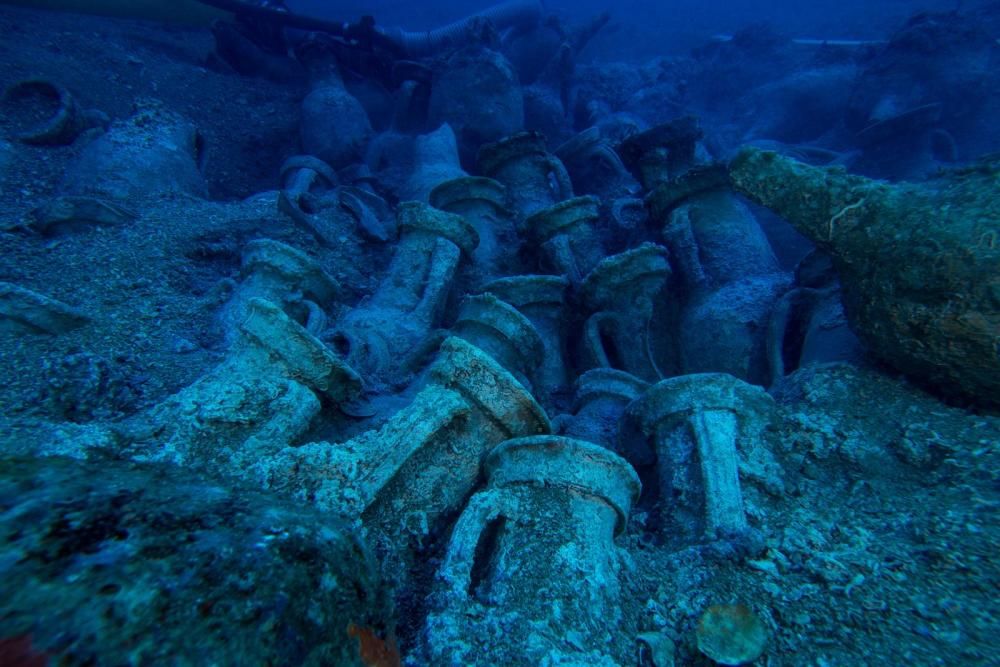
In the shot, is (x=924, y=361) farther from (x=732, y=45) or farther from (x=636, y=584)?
(x=732, y=45)

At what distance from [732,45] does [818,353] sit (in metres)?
14.8

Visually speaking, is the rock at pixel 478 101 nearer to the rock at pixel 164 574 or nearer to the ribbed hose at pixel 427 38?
the ribbed hose at pixel 427 38

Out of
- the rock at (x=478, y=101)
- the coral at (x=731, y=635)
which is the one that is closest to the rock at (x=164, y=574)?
the coral at (x=731, y=635)

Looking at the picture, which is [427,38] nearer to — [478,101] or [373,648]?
[478,101]

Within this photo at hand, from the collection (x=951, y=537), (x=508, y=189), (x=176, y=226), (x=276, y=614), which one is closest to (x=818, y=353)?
(x=951, y=537)

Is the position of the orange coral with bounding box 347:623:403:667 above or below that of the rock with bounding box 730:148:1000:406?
below

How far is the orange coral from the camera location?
0.98m

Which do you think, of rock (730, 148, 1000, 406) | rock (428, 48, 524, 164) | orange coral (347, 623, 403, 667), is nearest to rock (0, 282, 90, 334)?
orange coral (347, 623, 403, 667)

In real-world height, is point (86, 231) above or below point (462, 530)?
above

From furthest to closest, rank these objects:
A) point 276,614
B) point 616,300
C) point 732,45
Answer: point 732,45, point 616,300, point 276,614

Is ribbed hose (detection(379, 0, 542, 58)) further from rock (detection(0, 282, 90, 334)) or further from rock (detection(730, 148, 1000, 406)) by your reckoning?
rock (detection(730, 148, 1000, 406))

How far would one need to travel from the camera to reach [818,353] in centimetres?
247

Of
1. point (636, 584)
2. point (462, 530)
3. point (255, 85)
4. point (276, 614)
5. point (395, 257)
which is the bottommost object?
point (636, 584)

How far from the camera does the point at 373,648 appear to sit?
1018mm
